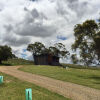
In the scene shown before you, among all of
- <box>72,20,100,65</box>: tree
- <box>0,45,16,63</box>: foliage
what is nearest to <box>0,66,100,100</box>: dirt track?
<box>72,20,100,65</box>: tree

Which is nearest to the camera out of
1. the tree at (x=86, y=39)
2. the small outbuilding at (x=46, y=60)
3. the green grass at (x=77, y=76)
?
the green grass at (x=77, y=76)

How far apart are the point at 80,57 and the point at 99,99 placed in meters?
23.5

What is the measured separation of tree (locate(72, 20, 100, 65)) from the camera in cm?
3111

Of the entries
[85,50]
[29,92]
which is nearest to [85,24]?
[85,50]

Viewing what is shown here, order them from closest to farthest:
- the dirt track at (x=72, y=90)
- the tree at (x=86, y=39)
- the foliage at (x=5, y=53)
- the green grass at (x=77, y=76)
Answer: the dirt track at (x=72, y=90)
the green grass at (x=77, y=76)
the tree at (x=86, y=39)
the foliage at (x=5, y=53)

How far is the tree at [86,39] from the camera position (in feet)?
102

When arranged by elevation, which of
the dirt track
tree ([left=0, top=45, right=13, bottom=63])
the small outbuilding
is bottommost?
the dirt track

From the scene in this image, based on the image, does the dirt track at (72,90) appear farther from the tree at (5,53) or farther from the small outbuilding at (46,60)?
the small outbuilding at (46,60)

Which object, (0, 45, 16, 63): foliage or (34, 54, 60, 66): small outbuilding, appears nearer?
(0, 45, 16, 63): foliage

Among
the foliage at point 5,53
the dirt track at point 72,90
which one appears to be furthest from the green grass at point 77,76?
the foliage at point 5,53

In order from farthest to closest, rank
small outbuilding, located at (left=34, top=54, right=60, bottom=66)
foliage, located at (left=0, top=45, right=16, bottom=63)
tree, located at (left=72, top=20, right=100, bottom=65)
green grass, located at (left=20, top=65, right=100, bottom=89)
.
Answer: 1. small outbuilding, located at (left=34, top=54, right=60, bottom=66)
2. foliage, located at (left=0, top=45, right=16, bottom=63)
3. tree, located at (left=72, top=20, right=100, bottom=65)
4. green grass, located at (left=20, top=65, right=100, bottom=89)

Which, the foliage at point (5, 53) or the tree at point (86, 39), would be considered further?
the foliage at point (5, 53)

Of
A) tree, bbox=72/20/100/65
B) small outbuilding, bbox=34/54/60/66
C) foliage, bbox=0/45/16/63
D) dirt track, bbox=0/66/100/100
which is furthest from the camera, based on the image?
small outbuilding, bbox=34/54/60/66

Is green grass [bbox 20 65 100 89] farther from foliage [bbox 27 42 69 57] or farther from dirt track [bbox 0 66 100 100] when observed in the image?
foliage [bbox 27 42 69 57]
